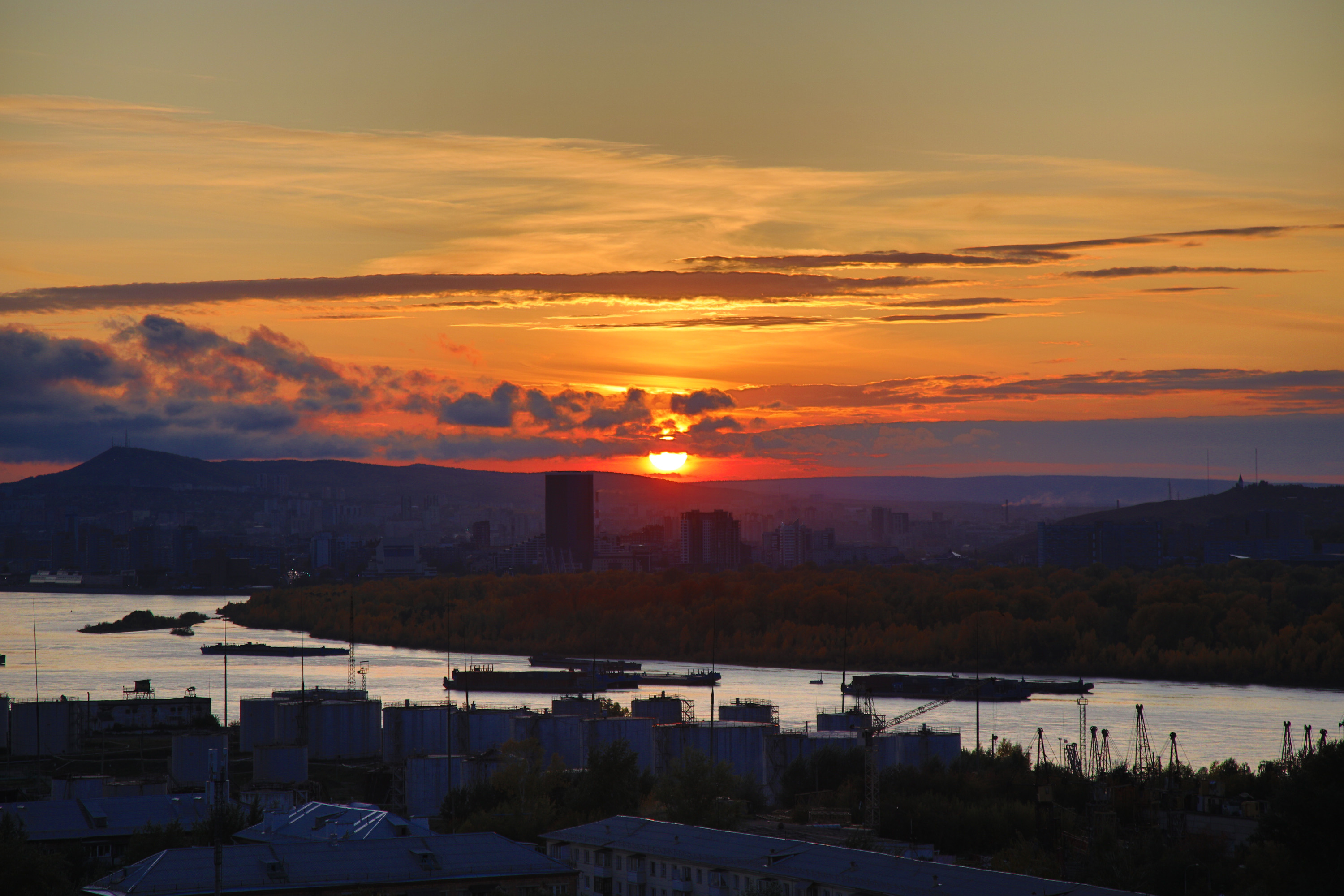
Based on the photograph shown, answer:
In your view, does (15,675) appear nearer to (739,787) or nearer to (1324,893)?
(739,787)

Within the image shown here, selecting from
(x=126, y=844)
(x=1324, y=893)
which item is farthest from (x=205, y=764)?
(x=1324, y=893)

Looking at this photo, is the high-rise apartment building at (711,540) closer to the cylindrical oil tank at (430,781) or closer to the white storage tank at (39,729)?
the white storage tank at (39,729)

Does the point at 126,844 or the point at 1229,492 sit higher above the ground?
the point at 1229,492

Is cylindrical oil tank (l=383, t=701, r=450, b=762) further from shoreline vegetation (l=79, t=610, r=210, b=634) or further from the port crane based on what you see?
shoreline vegetation (l=79, t=610, r=210, b=634)

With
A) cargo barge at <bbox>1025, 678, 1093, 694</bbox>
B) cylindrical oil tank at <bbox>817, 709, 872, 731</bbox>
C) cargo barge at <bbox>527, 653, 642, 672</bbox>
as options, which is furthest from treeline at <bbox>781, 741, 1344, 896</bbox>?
cargo barge at <bbox>527, 653, 642, 672</bbox>

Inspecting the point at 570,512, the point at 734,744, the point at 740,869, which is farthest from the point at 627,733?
the point at 570,512

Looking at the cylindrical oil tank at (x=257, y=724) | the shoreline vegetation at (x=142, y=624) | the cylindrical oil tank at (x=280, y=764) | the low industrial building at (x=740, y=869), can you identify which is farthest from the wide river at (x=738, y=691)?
the low industrial building at (x=740, y=869)

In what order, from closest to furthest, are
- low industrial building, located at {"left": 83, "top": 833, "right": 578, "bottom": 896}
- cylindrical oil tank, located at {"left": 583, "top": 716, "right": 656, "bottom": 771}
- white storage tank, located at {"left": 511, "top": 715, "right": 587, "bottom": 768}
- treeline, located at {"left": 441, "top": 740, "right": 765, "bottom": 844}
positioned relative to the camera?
low industrial building, located at {"left": 83, "top": 833, "right": 578, "bottom": 896} → treeline, located at {"left": 441, "top": 740, "right": 765, "bottom": 844} → cylindrical oil tank, located at {"left": 583, "top": 716, "right": 656, "bottom": 771} → white storage tank, located at {"left": 511, "top": 715, "right": 587, "bottom": 768}
